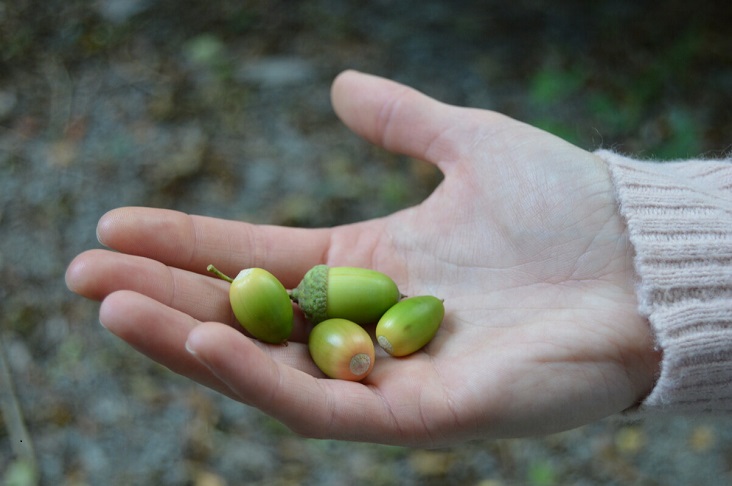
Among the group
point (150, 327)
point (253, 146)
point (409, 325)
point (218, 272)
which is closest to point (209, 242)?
→ point (218, 272)

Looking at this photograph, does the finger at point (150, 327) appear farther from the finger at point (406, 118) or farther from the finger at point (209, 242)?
the finger at point (406, 118)

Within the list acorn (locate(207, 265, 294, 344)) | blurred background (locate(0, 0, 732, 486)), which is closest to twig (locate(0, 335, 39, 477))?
blurred background (locate(0, 0, 732, 486))

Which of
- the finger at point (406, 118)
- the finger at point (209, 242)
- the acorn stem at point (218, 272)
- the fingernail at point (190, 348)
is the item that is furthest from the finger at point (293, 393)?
the finger at point (406, 118)

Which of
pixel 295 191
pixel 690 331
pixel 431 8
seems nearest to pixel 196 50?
pixel 295 191

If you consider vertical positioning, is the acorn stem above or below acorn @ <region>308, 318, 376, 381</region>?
above

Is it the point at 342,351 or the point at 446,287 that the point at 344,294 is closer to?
the point at 342,351

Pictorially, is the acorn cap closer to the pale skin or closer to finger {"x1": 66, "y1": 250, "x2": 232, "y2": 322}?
the pale skin

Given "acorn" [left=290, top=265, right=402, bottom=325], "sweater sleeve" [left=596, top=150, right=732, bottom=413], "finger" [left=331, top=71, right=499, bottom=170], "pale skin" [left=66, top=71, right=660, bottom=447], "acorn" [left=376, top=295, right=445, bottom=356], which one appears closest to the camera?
"pale skin" [left=66, top=71, right=660, bottom=447]
